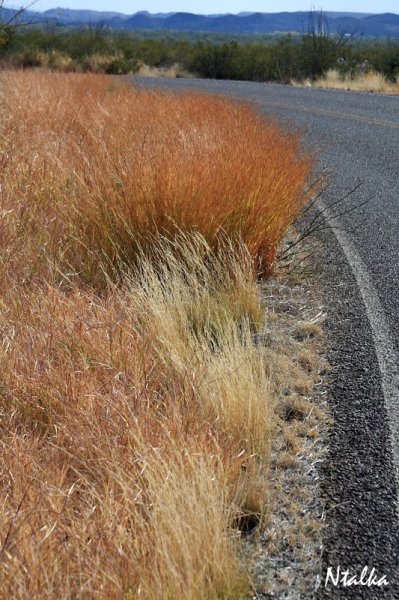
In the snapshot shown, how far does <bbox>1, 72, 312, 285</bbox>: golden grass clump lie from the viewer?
477 cm

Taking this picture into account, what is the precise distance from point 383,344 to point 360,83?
62.3 feet

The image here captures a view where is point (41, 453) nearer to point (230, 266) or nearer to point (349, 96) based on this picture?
point (230, 266)

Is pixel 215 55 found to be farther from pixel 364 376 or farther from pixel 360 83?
pixel 364 376

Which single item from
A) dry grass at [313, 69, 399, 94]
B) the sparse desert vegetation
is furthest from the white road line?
dry grass at [313, 69, 399, 94]

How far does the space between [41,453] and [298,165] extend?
394 cm

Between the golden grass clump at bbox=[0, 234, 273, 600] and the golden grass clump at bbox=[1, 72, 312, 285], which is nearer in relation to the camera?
the golden grass clump at bbox=[0, 234, 273, 600]

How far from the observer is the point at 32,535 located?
220cm

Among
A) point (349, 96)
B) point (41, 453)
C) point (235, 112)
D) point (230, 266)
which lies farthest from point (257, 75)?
point (41, 453)

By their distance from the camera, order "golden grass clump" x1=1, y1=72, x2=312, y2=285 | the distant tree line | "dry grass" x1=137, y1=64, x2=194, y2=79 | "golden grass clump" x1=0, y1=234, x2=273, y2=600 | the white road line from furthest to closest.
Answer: "dry grass" x1=137, y1=64, x2=194, y2=79 < the distant tree line < "golden grass clump" x1=1, y1=72, x2=312, y2=285 < the white road line < "golden grass clump" x1=0, y1=234, x2=273, y2=600

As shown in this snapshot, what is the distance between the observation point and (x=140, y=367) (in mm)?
3229

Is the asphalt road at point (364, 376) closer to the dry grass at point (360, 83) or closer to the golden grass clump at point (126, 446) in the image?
the golden grass clump at point (126, 446)

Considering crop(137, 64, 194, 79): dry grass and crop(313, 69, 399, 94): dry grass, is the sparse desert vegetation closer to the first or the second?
crop(313, 69, 399, 94): dry grass

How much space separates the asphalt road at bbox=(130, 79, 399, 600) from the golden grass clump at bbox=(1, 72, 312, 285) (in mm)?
626

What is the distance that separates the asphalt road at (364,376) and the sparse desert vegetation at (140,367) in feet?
0.74
